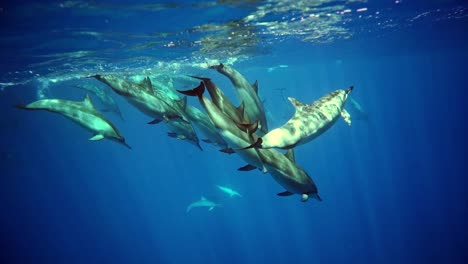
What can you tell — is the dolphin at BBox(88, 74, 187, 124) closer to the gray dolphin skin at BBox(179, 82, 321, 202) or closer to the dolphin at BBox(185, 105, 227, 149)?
the dolphin at BBox(185, 105, 227, 149)

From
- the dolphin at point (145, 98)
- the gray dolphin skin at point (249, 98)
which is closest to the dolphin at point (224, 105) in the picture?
the gray dolphin skin at point (249, 98)

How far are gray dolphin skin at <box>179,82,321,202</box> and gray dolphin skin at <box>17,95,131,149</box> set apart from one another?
2929 mm

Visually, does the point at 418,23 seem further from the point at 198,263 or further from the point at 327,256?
the point at 198,263

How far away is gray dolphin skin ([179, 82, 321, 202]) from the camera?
383 cm

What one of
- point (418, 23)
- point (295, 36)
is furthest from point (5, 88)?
point (418, 23)

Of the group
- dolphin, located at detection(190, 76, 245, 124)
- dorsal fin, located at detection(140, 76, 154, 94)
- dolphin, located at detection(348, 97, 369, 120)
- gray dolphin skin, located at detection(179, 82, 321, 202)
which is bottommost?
dolphin, located at detection(348, 97, 369, 120)

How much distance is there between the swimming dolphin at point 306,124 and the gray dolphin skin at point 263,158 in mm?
276

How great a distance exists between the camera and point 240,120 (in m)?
3.95

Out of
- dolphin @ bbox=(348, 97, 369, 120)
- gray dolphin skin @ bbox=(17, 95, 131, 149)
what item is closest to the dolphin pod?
gray dolphin skin @ bbox=(17, 95, 131, 149)

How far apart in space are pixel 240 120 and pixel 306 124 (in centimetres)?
93

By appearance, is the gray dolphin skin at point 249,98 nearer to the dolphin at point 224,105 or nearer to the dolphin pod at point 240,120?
the dolphin pod at point 240,120

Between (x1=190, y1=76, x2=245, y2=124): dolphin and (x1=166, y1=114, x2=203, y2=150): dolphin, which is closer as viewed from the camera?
(x1=190, y1=76, x2=245, y2=124): dolphin

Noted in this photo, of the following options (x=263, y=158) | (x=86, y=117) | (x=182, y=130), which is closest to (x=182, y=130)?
(x=182, y=130)

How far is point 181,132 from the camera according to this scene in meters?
6.61
